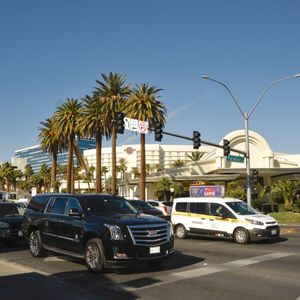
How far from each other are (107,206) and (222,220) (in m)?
7.67

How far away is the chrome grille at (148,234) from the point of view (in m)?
10.0

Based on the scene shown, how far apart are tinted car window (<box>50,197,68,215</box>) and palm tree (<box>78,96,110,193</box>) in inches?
1534

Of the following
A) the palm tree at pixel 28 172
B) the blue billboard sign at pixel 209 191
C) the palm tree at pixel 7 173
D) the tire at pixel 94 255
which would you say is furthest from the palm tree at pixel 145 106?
the palm tree at pixel 28 172

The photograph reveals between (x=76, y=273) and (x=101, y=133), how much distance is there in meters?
43.9

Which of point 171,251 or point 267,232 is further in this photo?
point 267,232

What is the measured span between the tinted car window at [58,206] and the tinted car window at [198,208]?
26.3 ft

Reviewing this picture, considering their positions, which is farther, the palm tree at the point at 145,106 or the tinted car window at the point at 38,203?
the palm tree at the point at 145,106

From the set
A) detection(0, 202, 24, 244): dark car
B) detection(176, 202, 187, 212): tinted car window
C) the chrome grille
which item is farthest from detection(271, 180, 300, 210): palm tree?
the chrome grille

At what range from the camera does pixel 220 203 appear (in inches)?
721

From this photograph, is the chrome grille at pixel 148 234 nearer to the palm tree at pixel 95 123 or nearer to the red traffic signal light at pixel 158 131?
the red traffic signal light at pixel 158 131

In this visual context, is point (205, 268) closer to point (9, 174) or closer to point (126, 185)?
point (126, 185)

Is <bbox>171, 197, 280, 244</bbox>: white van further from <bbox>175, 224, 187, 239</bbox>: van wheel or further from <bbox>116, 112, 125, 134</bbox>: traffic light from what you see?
<bbox>116, 112, 125, 134</bbox>: traffic light

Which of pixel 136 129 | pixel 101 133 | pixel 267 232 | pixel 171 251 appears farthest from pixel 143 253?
pixel 101 133

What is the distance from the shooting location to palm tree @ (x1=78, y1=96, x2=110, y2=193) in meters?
52.2
